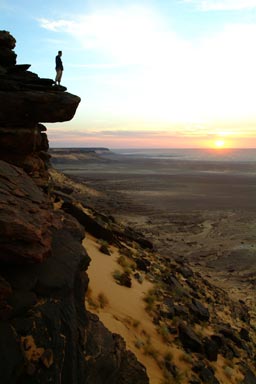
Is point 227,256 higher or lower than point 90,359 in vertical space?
lower

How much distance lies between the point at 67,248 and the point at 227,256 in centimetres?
2048

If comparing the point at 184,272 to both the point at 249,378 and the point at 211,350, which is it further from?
the point at 249,378

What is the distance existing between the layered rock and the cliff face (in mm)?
512

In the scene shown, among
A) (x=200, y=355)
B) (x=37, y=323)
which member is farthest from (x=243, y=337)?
(x=37, y=323)

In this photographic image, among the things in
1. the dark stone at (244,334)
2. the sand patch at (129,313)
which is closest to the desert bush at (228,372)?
the sand patch at (129,313)

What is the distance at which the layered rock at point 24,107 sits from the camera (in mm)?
10578

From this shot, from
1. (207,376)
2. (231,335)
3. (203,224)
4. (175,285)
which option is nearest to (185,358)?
(207,376)

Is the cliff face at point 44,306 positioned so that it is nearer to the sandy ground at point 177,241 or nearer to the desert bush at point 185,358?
the sandy ground at point 177,241

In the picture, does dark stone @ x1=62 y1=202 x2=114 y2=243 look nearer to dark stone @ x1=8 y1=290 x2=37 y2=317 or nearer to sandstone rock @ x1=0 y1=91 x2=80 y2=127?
sandstone rock @ x1=0 y1=91 x2=80 y2=127

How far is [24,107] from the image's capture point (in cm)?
1070

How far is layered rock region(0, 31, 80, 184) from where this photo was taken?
10.6 meters

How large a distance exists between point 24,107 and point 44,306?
→ 19.6 ft

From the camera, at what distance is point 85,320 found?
7812mm

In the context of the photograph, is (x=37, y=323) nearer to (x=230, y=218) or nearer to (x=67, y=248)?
(x=67, y=248)
